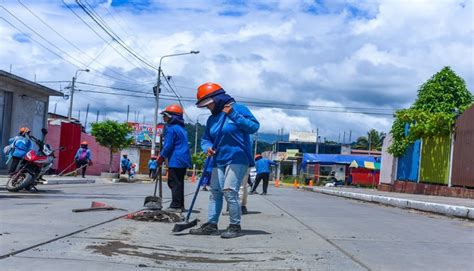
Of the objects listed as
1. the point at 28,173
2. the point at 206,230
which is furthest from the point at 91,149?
the point at 206,230

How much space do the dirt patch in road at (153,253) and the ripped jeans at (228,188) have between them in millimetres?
1080

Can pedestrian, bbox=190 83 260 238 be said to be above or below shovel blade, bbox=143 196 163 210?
above

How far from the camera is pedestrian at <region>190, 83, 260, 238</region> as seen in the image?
21.5ft

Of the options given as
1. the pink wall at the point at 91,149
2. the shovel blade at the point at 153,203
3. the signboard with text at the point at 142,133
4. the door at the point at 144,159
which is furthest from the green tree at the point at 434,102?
the signboard with text at the point at 142,133

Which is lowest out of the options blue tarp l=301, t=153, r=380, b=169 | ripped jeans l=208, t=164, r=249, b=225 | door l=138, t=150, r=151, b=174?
door l=138, t=150, r=151, b=174

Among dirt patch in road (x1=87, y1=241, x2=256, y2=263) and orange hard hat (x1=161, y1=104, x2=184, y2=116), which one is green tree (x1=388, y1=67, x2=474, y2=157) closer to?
orange hard hat (x1=161, y1=104, x2=184, y2=116)

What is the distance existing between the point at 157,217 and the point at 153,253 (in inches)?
95.7

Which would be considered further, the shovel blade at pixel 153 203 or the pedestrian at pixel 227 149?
the shovel blade at pixel 153 203

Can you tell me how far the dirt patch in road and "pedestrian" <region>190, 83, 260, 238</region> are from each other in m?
1.12

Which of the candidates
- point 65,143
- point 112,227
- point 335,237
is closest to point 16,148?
point 112,227

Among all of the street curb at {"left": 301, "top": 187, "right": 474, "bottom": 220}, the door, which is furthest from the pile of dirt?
the door

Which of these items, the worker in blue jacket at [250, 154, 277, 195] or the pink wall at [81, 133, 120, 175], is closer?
the worker in blue jacket at [250, 154, 277, 195]

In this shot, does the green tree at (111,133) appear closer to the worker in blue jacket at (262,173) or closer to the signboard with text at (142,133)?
the worker in blue jacket at (262,173)

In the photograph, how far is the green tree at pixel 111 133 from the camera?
31.6 m
